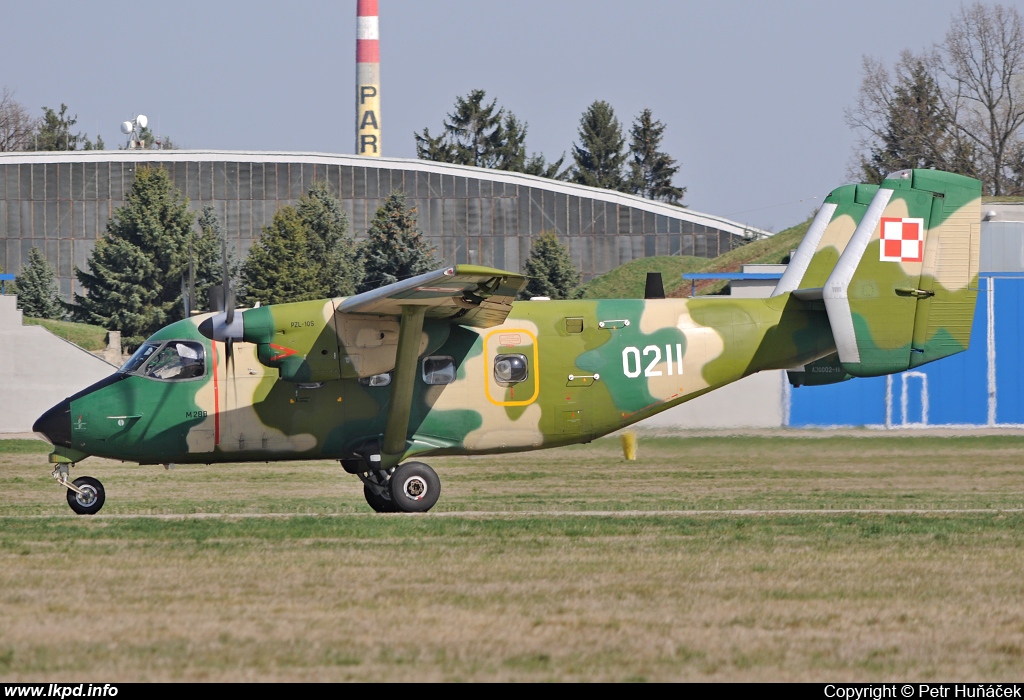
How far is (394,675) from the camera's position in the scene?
8695 millimetres

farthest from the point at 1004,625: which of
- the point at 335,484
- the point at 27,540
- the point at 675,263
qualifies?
the point at 675,263

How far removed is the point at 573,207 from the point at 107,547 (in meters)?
59.5

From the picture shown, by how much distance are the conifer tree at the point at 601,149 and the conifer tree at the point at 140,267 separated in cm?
5602

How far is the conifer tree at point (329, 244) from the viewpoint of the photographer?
5850 cm

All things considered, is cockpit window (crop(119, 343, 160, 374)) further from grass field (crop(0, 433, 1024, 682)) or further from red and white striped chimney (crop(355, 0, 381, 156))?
red and white striped chimney (crop(355, 0, 381, 156))

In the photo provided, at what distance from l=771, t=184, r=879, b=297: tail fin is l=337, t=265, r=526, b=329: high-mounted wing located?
5481 mm

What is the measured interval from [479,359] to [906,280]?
Answer: 7025mm

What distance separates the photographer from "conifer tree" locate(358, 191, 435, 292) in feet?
188

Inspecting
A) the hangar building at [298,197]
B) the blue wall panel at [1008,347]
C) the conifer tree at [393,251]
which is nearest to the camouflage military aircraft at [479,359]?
the blue wall panel at [1008,347]

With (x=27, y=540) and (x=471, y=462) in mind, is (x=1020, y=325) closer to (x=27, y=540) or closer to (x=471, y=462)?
(x=471, y=462)

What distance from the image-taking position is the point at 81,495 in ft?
60.1

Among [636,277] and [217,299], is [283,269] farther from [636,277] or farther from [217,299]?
[217,299]

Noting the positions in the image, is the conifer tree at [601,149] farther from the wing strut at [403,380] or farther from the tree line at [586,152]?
the wing strut at [403,380]

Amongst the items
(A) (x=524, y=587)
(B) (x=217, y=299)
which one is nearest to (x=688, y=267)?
(B) (x=217, y=299)
